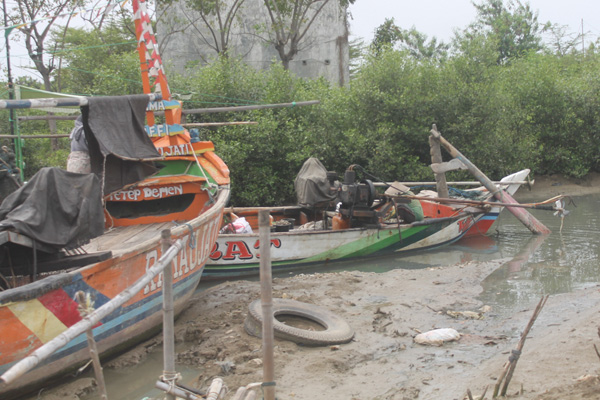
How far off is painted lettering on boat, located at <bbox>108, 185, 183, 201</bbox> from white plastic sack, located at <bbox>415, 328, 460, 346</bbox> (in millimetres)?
4754

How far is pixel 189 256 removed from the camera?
273 inches

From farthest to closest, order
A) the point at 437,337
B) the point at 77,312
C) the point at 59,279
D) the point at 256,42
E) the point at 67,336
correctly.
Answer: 1. the point at 256,42
2. the point at 437,337
3. the point at 77,312
4. the point at 59,279
5. the point at 67,336

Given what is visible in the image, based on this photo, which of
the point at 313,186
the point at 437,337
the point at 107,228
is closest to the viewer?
the point at 437,337

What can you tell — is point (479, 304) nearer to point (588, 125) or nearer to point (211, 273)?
point (211, 273)

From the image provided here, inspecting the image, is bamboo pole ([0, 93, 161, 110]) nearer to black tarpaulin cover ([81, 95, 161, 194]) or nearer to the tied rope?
black tarpaulin cover ([81, 95, 161, 194])

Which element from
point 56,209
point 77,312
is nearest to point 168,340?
point 77,312

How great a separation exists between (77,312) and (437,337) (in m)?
3.60

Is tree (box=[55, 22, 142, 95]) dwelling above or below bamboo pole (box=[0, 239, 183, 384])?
above

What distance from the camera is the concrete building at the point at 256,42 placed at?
82.2ft

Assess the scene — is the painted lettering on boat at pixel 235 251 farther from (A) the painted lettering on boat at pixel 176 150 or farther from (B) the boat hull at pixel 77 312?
(B) the boat hull at pixel 77 312

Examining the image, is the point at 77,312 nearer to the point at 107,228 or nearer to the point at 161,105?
the point at 107,228

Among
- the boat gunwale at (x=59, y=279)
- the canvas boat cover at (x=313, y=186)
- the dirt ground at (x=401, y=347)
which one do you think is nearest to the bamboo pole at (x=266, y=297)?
the dirt ground at (x=401, y=347)

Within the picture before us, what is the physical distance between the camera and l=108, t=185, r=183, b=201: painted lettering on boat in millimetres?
8562

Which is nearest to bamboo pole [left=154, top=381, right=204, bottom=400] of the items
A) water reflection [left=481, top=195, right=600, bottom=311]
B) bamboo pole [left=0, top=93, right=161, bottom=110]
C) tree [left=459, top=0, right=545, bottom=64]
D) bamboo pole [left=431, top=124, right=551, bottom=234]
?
bamboo pole [left=0, top=93, right=161, bottom=110]
